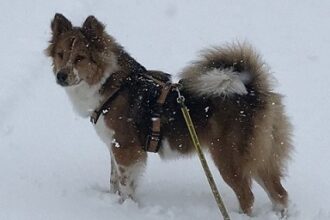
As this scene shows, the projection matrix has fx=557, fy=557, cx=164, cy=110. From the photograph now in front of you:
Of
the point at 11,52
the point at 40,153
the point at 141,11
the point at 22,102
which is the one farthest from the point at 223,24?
the point at 40,153

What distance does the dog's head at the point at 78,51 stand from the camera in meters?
5.38

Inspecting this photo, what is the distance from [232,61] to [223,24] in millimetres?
7888

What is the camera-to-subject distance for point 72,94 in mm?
5645

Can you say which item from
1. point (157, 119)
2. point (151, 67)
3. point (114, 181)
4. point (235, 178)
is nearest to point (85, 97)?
point (157, 119)

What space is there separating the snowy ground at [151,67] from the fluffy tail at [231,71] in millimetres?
1238

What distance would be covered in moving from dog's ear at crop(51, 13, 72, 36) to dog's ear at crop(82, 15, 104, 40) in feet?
0.54

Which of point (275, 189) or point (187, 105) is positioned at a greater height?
point (187, 105)

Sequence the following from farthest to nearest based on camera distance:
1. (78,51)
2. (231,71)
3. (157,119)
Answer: (157,119)
(78,51)
(231,71)

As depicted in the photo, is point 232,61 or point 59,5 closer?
point 232,61

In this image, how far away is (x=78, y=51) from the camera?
5.41 m

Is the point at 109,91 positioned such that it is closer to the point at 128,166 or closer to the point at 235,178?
the point at 128,166

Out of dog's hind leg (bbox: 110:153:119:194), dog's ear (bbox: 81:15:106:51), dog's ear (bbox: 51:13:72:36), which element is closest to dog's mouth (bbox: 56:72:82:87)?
dog's ear (bbox: 81:15:106:51)

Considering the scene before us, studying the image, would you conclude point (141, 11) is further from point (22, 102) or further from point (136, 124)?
point (136, 124)

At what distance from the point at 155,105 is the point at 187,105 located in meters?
0.32
